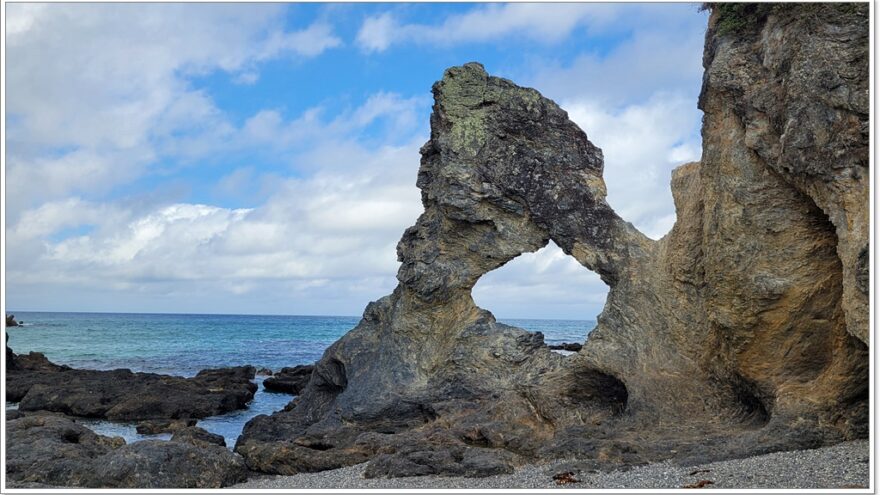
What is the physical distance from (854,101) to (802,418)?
514cm

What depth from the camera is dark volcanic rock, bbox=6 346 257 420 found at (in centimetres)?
2791

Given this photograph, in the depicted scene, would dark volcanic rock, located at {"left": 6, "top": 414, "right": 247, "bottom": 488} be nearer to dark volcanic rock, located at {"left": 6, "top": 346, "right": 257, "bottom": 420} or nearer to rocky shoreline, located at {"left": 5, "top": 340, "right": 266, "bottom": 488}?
rocky shoreline, located at {"left": 5, "top": 340, "right": 266, "bottom": 488}

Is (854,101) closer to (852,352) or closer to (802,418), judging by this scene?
(852,352)

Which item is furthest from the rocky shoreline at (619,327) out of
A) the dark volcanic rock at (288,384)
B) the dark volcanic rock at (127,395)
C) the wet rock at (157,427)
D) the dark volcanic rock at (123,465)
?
the dark volcanic rock at (288,384)

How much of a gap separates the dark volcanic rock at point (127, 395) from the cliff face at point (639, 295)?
8708 millimetres

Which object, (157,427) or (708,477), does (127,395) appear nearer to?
(157,427)

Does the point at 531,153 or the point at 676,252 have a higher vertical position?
the point at 531,153

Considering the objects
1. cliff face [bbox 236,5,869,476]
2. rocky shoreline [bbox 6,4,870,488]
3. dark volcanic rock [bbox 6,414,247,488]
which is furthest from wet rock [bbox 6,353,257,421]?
dark volcanic rock [bbox 6,414,247,488]

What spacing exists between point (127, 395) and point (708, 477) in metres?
24.1

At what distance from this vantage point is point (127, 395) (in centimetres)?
2927

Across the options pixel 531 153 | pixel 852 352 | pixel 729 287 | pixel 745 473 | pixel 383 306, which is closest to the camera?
pixel 745 473

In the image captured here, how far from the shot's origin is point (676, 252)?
1577 cm

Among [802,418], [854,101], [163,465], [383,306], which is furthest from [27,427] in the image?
[854,101]

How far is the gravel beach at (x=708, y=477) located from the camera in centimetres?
1013
